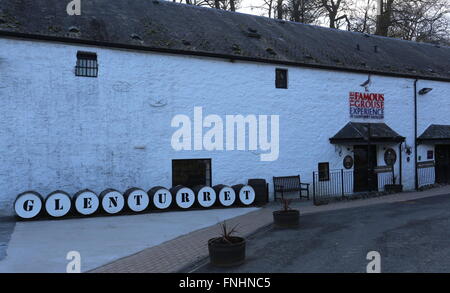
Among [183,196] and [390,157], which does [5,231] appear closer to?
[183,196]

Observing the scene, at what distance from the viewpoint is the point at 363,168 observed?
18.1m

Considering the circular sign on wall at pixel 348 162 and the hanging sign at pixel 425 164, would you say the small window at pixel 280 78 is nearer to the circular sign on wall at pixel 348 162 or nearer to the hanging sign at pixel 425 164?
the circular sign on wall at pixel 348 162

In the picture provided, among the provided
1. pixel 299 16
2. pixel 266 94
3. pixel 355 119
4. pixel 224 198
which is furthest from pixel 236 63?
pixel 299 16

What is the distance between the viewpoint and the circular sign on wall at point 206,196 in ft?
43.9

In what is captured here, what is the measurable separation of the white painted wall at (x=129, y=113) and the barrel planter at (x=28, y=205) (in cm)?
85

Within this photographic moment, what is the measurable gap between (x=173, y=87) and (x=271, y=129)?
14.8ft

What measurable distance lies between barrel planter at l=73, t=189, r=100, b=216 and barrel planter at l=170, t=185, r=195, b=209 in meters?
2.59

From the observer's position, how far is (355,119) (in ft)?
59.0

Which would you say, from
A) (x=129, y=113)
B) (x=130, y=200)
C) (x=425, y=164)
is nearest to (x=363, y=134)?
(x=425, y=164)

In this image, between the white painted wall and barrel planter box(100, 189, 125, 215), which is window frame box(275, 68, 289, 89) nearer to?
the white painted wall

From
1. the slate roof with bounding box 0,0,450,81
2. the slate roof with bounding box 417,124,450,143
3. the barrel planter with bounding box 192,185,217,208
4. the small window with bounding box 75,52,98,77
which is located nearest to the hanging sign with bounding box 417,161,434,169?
the slate roof with bounding box 417,124,450,143

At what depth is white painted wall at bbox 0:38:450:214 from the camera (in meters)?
12.0

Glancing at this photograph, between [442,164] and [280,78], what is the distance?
11.6 metres
